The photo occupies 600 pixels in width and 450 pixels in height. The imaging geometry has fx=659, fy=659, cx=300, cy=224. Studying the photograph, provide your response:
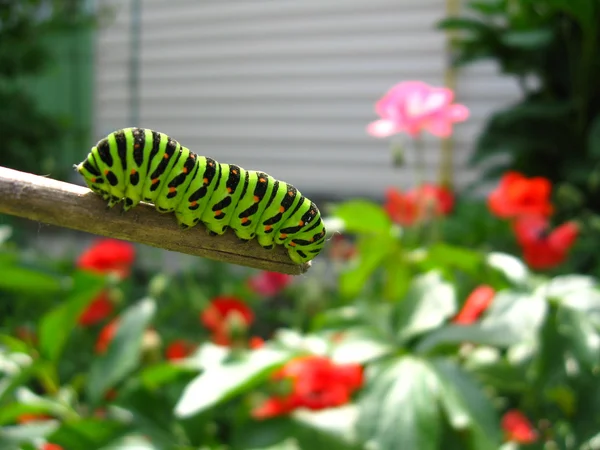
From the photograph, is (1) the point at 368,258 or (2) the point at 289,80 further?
(2) the point at 289,80

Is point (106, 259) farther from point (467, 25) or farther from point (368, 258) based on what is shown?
point (467, 25)

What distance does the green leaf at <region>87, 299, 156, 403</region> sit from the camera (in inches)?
48.3

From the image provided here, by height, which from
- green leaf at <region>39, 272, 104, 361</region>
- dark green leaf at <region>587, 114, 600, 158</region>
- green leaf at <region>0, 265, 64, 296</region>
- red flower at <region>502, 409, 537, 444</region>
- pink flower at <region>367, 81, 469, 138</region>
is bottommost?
red flower at <region>502, 409, 537, 444</region>

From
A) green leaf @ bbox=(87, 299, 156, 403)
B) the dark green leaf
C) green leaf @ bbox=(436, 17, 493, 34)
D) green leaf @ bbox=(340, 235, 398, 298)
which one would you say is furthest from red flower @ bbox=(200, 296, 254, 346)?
green leaf @ bbox=(436, 17, 493, 34)

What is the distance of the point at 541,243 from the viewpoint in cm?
180

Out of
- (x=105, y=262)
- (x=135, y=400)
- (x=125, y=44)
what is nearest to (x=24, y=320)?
(x=105, y=262)

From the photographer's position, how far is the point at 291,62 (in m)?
5.37

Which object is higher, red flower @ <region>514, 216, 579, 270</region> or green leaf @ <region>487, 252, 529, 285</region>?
green leaf @ <region>487, 252, 529, 285</region>

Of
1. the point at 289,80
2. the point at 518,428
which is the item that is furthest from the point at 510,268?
the point at 289,80

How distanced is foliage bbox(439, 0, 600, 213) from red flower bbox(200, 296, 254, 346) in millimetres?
1256

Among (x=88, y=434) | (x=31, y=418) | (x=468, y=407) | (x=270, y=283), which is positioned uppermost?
(x=468, y=407)

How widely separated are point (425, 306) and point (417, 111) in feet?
1.99

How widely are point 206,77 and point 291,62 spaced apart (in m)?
0.88

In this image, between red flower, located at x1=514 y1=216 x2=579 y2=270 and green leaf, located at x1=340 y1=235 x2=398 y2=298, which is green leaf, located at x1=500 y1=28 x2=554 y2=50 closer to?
red flower, located at x1=514 y1=216 x2=579 y2=270
